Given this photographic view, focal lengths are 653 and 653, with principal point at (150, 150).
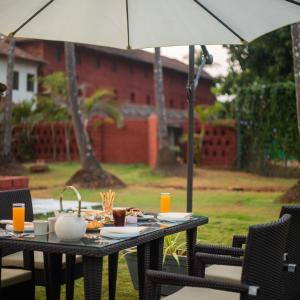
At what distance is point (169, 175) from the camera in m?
18.3

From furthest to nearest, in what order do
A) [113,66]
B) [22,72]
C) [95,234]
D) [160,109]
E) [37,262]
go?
[113,66], [22,72], [160,109], [37,262], [95,234]

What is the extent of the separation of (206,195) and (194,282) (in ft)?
34.6

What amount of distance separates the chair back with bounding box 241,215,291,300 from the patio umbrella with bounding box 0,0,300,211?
168 cm

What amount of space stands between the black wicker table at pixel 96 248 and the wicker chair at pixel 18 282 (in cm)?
12

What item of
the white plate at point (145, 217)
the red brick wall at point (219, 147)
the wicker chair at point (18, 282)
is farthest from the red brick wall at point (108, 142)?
the wicker chair at point (18, 282)

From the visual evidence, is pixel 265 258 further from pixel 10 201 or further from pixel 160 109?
pixel 160 109

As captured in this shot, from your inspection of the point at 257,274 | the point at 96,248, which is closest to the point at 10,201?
the point at 96,248

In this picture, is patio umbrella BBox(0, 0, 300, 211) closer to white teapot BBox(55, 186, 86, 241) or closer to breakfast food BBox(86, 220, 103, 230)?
breakfast food BBox(86, 220, 103, 230)

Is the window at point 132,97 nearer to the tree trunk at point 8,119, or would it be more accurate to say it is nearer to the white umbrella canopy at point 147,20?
the tree trunk at point 8,119

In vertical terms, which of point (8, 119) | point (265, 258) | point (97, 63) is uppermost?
point (97, 63)

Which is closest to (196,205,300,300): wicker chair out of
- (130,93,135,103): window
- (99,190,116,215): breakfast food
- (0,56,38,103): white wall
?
(99,190,116,215): breakfast food

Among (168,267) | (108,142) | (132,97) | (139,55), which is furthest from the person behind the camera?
(139,55)

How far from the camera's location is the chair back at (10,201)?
4584 millimetres

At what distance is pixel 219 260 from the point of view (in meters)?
3.68
